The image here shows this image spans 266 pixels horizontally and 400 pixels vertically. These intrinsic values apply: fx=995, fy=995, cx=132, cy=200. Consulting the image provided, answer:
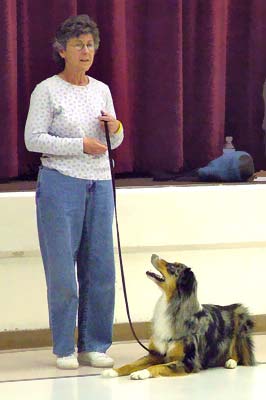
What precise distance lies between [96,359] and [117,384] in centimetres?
29

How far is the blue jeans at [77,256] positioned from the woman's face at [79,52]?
429mm

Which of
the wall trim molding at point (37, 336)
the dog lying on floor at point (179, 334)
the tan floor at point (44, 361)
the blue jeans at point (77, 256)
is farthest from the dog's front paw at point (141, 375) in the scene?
the wall trim molding at point (37, 336)

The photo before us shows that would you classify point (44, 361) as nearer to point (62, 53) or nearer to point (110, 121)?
point (110, 121)

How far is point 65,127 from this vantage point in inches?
153

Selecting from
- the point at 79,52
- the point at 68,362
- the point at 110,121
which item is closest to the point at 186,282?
the point at 68,362

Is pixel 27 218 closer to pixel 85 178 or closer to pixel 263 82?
pixel 85 178

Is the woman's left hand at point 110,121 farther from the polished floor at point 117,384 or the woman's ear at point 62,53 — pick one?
the polished floor at point 117,384

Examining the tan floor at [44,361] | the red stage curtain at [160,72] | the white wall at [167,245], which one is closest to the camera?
the tan floor at [44,361]

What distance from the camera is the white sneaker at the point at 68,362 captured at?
13.1ft

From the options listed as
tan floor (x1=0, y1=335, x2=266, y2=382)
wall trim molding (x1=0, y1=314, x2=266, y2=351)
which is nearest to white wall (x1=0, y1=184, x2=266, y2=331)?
wall trim molding (x1=0, y1=314, x2=266, y2=351)

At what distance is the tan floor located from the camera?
3.94 meters

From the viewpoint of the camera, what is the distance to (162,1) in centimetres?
471

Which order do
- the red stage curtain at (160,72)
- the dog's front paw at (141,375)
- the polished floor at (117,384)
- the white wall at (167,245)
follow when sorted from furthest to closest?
the red stage curtain at (160,72)
the white wall at (167,245)
the dog's front paw at (141,375)
the polished floor at (117,384)

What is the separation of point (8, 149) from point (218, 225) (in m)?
1.02
